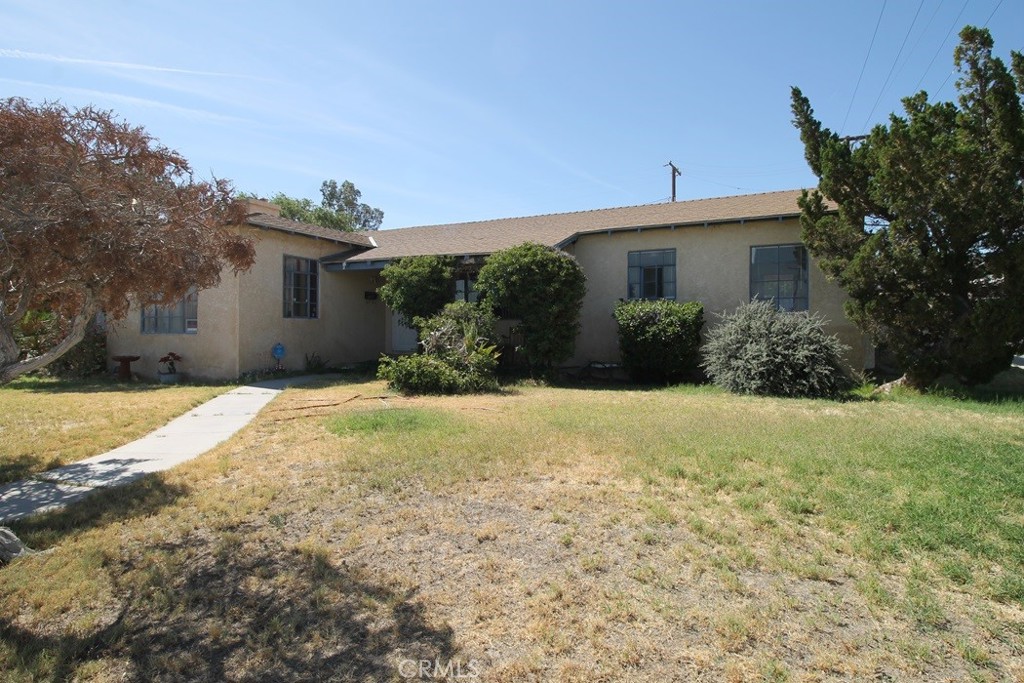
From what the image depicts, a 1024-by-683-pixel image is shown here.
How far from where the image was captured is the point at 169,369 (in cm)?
1509

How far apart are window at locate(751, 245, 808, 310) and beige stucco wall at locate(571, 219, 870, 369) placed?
169mm

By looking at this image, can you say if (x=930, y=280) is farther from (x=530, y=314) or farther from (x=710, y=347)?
(x=530, y=314)

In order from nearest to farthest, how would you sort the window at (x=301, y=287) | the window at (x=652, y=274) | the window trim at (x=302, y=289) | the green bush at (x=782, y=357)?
the green bush at (x=782, y=357)
the window at (x=652, y=274)
the window trim at (x=302, y=289)
the window at (x=301, y=287)

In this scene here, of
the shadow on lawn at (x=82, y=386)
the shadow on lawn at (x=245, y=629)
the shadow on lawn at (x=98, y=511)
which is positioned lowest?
the shadow on lawn at (x=245, y=629)

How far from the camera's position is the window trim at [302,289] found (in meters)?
16.1

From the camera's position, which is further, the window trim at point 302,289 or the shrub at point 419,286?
the window trim at point 302,289

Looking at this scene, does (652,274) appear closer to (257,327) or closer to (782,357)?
(782,357)

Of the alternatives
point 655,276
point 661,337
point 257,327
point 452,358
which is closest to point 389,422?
point 452,358

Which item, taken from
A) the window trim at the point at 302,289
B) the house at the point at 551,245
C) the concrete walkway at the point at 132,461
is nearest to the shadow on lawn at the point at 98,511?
the concrete walkway at the point at 132,461

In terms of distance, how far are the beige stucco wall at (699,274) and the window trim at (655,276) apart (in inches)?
3.3

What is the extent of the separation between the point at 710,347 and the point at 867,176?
4.38 metres

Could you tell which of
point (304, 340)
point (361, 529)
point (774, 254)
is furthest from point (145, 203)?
point (774, 254)

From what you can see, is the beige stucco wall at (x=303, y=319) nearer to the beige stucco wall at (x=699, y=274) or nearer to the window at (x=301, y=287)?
the window at (x=301, y=287)

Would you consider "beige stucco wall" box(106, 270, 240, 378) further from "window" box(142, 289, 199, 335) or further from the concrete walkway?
the concrete walkway
